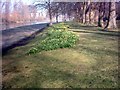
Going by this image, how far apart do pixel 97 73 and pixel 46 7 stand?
135 ft

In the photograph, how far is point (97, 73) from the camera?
30.7ft

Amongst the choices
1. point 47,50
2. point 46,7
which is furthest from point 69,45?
point 46,7

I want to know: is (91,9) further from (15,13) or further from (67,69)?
(15,13)

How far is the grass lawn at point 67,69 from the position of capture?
864 cm

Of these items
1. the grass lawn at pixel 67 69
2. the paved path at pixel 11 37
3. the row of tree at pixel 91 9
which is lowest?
the paved path at pixel 11 37

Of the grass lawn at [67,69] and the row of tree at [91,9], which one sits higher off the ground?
the row of tree at [91,9]

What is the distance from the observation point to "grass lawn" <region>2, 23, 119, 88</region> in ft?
28.4

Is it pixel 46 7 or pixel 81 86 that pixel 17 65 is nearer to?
pixel 81 86

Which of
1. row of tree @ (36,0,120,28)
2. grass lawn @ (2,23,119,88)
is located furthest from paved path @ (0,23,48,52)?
grass lawn @ (2,23,119,88)

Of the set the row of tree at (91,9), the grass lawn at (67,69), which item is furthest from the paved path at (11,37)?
the grass lawn at (67,69)

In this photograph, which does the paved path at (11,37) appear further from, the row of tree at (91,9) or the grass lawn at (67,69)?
the grass lawn at (67,69)

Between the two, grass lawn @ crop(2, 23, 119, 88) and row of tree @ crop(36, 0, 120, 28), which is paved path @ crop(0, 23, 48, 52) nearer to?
row of tree @ crop(36, 0, 120, 28)

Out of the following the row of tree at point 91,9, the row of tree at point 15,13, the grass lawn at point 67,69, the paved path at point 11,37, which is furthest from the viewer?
the row of tree at point 15,13

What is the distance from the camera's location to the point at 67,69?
401 inches
